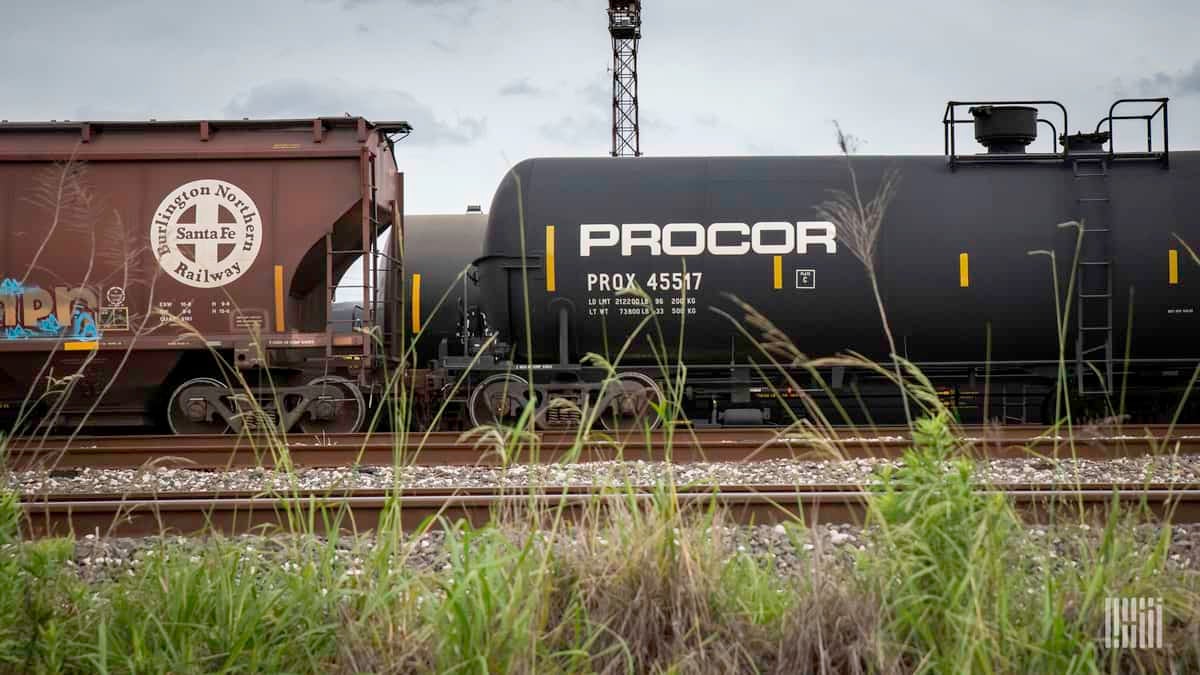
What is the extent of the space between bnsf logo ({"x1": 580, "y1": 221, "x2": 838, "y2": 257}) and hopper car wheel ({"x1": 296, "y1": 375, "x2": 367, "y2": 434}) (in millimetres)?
3486

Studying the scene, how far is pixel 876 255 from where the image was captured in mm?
9844

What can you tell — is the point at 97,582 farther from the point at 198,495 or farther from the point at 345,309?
the point at 345,309

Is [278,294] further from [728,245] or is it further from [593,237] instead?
[728,245]

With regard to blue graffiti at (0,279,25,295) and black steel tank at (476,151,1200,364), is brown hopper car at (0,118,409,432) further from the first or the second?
black steel tank at (476,151,1200,364)

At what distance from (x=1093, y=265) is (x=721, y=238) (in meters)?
3.97

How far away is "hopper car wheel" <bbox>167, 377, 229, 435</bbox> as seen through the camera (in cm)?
1058

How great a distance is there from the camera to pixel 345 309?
45.8 feet

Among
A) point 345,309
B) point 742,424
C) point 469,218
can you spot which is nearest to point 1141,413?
point 742,424

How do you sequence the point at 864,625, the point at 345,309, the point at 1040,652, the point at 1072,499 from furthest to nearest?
the point at 345,309, the point at 1072,499, the point at 864,625, the point at 1040,652

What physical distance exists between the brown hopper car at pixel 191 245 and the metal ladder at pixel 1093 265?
25.3ft

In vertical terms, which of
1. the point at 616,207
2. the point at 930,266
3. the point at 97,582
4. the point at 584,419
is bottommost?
the point at 97,582

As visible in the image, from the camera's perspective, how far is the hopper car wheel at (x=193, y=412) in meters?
10.6

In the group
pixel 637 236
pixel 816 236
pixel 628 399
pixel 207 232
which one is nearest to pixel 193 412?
pixel 207 232

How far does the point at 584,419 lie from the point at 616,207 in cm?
706
